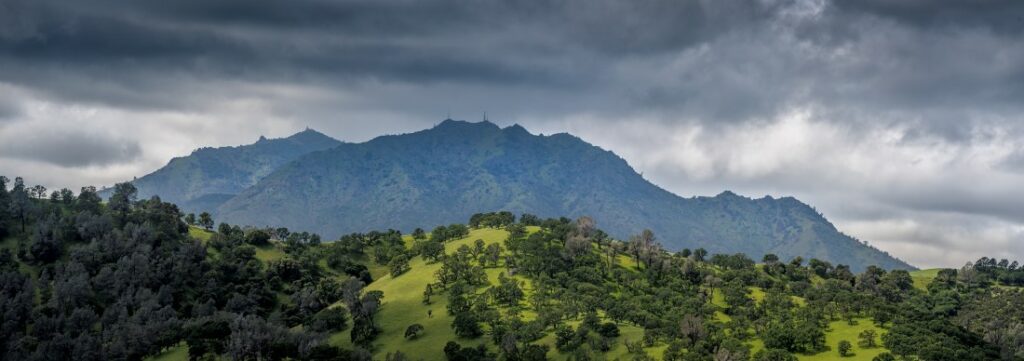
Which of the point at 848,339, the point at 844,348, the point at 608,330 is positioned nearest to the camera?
the point at 844,348

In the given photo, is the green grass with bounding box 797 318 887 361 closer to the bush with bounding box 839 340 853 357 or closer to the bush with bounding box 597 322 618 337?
the bush with bounding box 839 340 853 357

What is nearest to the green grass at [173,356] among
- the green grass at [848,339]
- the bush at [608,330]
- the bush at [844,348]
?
the bush at [608,330]

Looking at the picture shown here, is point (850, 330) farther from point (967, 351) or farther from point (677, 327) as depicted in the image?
point (677, 327)

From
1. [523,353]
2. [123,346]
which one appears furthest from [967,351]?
[123,346]

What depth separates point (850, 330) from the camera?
18712 centimetres

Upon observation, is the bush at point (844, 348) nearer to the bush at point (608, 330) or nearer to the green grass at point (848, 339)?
the green grass at point (848, 339)

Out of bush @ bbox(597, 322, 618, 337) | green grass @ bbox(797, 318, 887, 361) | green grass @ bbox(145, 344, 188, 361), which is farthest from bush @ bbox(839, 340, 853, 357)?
green grass @ bbox(145, 344, 188, 361)

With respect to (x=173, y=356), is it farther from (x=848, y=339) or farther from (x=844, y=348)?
(x=848, y=339)

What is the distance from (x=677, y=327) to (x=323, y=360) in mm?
87524

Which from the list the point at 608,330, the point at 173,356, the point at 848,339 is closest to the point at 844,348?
the point at 848,339

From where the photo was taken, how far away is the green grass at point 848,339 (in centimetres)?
16825

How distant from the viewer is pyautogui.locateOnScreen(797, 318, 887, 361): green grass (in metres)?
168

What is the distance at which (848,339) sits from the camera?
18000 cm

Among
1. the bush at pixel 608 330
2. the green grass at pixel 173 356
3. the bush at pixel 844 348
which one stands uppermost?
the bush at pixel 608 330
